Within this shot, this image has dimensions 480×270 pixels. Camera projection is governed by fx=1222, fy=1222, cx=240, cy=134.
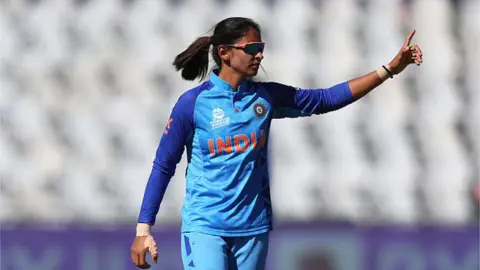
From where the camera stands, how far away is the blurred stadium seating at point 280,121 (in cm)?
888

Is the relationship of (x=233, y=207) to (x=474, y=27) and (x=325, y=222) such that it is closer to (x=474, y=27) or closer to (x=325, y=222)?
(x=325, y=222)

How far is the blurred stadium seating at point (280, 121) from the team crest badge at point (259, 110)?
4134 millimetres

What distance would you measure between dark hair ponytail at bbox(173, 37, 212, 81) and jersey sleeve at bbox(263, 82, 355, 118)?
26cm

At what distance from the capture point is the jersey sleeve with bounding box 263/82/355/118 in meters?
4.78

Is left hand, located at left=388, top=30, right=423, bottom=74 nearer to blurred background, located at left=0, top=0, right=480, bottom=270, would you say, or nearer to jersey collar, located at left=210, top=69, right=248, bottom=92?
jersey collar, located at left=210, top=69, right=248, bottom=92

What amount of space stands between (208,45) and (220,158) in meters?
0.47

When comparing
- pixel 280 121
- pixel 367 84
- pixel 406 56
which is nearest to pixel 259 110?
pixel 367 84

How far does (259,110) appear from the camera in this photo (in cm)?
467

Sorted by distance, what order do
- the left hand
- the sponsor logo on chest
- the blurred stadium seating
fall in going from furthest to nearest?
the blurred stadium seating, the left hand, the sponsor logo on chest

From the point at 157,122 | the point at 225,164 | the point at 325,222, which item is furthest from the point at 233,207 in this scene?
the point at 157,122

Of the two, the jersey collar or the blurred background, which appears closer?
the jersey collar

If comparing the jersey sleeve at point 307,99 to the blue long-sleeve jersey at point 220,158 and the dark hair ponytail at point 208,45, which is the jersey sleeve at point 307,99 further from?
the dark hair ponytail at point 208,45

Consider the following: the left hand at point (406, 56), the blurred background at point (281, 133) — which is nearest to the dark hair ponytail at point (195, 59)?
the left hand at point (406, 56)

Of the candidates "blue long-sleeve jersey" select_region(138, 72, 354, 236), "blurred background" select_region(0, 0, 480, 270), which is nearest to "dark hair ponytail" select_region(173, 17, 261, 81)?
"blue long-sleeve jersey" select_region(138, 72, 354, 236)
